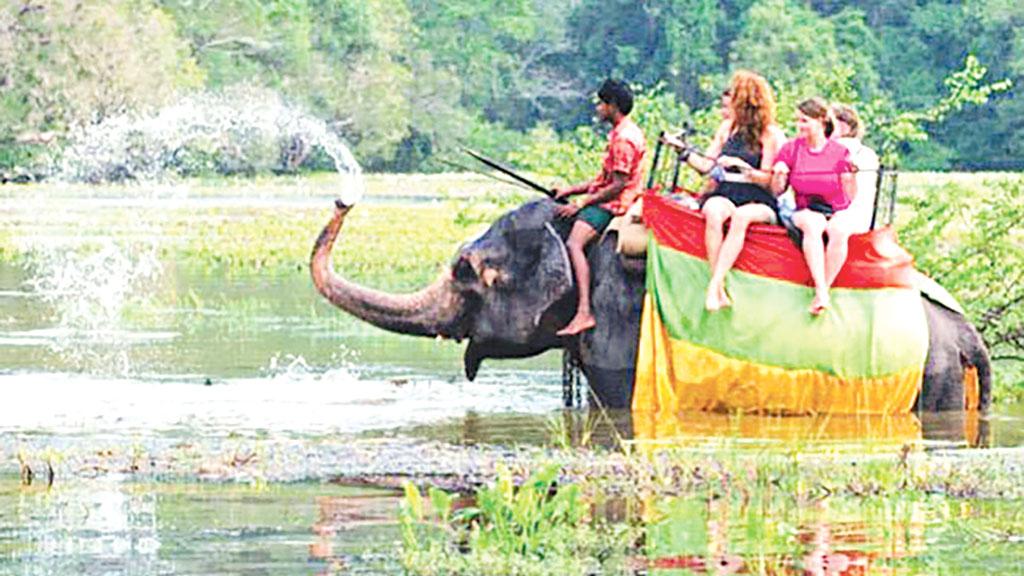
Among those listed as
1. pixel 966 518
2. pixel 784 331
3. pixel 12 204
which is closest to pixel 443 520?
pixel 966 518

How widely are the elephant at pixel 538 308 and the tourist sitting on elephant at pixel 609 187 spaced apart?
76mm

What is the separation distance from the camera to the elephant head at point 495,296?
55.8 ft

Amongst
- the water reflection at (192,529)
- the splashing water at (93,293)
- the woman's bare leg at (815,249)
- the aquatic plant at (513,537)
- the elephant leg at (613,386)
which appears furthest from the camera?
the splashing water at (93,293)

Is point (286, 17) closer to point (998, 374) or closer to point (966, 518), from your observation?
point (998, 374)

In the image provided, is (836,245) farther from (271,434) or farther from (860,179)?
(271,434)

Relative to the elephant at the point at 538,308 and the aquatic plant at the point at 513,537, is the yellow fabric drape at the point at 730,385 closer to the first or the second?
the elephant at the point at 538,308

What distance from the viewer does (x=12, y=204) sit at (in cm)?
5338

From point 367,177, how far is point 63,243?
51454 mm

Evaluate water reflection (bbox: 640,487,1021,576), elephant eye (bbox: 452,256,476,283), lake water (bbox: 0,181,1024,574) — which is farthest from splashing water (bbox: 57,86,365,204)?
water reflection (bbox: 640,487,1021,576)

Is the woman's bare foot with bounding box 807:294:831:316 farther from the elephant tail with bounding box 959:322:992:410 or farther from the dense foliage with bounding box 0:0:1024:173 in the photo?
the dense foliage with bounding box 0:0:1024:173

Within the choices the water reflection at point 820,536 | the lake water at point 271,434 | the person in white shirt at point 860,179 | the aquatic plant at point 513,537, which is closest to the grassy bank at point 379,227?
the lake water at point 271,434

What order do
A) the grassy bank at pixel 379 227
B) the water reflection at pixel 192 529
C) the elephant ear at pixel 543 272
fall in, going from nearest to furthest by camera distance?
the water reflection at pixel 192 529 < the elephant ear at pixel 543 272 < the grassy bank at pixel 379 227

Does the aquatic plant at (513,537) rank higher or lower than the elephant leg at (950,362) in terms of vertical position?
higher

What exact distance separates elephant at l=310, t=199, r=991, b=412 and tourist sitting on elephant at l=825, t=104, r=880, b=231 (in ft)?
2.17
